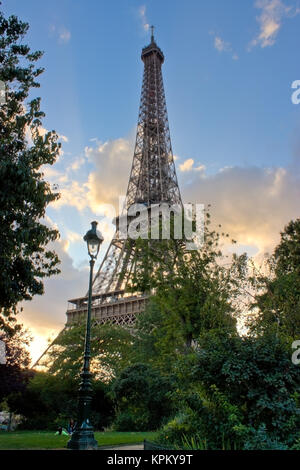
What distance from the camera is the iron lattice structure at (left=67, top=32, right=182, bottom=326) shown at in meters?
51.4

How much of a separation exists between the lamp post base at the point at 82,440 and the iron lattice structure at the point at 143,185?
35.8 metres

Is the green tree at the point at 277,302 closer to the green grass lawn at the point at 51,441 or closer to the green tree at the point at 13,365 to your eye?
the green grass lawn at the point at 51,441

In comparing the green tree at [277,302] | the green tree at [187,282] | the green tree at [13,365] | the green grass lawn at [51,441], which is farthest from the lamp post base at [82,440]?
the green tree at [13,365]

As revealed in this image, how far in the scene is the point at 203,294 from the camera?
71.5 ft

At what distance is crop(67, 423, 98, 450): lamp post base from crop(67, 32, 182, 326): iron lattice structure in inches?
1411

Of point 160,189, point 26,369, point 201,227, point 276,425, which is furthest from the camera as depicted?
point 160,189

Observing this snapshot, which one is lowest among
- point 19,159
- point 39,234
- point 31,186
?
point 39,234

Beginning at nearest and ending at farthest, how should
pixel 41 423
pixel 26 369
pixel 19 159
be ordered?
pixel 19 159
pixel 41 423
pixel 26 369

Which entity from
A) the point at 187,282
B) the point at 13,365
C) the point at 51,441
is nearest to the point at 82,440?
the point at 51,441

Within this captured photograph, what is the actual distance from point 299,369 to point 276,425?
1.24 m

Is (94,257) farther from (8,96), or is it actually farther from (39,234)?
(8,96)

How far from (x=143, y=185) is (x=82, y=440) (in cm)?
5329

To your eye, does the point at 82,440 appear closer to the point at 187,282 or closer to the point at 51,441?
the point at 51,441

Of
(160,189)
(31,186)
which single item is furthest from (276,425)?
(160,189)
